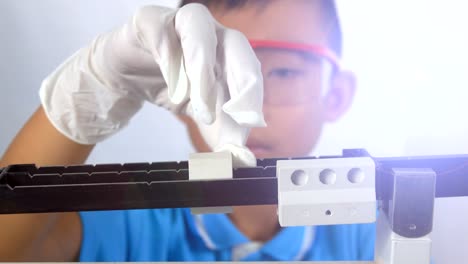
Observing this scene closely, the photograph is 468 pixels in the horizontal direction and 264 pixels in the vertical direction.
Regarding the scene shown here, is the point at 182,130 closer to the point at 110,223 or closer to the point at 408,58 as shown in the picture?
the point at 110,223

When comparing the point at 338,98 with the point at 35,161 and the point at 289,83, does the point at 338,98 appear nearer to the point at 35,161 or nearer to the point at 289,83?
the point at 289,83

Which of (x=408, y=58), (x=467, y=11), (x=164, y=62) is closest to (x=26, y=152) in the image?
(x=164, y=62)

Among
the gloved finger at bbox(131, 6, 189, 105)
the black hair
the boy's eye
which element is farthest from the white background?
the gloved finger at bbox(131, 6, 189, 105)

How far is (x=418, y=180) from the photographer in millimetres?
615

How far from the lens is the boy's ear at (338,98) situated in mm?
1254

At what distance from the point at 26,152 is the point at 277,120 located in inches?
23.5

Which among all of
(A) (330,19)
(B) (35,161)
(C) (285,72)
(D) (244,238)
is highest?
(A) (330,19)

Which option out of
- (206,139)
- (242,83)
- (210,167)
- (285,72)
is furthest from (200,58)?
(285,72)

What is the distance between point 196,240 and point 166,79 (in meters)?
0.61

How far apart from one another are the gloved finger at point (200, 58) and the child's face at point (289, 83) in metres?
0.45

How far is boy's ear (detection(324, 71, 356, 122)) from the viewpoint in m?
1.25

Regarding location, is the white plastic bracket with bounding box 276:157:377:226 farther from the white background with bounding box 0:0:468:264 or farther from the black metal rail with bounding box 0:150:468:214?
the white background with bounding box 0:0:468:264

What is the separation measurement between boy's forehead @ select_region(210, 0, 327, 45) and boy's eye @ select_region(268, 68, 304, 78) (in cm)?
7

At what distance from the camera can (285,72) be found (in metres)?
1.23
